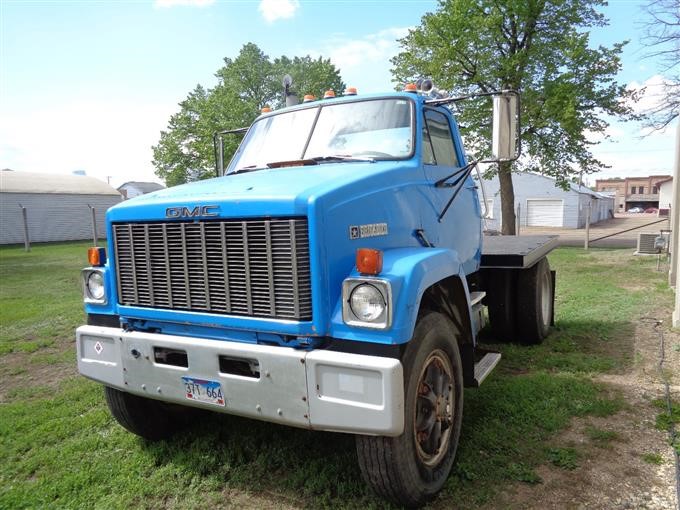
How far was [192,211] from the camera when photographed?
3.03 metres

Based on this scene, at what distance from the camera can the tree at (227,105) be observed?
28984 millimetres

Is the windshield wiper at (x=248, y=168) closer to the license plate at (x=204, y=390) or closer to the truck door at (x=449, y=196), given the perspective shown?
the truck door at (x=449, y=196)

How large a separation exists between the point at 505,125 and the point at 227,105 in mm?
27745

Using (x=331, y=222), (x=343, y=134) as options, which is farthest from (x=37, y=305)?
(x=331, y=222)

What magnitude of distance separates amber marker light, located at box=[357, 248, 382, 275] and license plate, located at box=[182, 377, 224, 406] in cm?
108

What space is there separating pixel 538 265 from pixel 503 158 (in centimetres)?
300

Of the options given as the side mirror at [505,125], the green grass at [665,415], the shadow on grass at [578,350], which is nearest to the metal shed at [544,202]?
the shadow on grass at [578,350]

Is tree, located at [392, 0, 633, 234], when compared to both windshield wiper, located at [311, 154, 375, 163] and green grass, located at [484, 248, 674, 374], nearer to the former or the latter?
green grass, located at [484, 248, 674, 374]

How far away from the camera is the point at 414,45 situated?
67.7ft

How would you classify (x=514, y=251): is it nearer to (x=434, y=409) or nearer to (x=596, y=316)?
(x=596, y=316)

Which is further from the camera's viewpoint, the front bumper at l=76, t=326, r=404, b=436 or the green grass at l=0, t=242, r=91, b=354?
the green grass at l=0, t=242, r=91, b=354

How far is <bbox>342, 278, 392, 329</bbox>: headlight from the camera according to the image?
265cm

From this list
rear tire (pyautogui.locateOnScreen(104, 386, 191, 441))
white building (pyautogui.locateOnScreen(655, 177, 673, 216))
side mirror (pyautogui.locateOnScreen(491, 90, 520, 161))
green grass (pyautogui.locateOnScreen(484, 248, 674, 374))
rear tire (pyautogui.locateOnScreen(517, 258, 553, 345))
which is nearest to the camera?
side mirror (pyautogui.locateOnScreen(491, 90, 520, 161))

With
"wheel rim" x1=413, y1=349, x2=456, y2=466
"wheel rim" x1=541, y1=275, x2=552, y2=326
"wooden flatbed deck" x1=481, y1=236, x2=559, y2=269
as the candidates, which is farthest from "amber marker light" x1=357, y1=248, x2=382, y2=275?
"wheel rim" x1=541, y1=275, x2=552, y2=326
